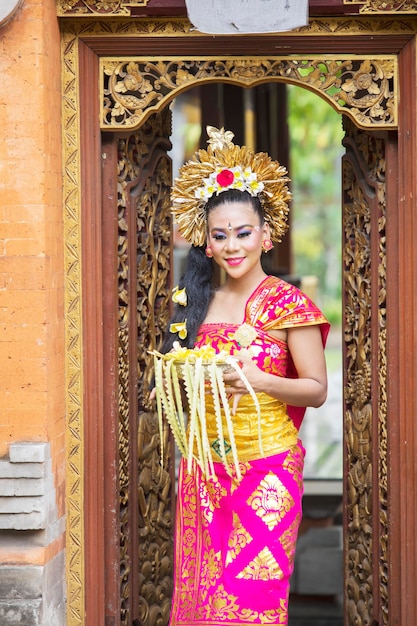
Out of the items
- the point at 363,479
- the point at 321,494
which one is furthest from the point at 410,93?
the point at 321,494

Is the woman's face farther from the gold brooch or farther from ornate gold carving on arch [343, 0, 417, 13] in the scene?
ornate gold carving on arch [343, 0, 417, 13]

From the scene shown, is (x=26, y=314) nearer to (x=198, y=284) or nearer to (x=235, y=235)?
(x=198, y=284)

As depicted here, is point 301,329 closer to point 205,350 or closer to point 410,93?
point 205,350

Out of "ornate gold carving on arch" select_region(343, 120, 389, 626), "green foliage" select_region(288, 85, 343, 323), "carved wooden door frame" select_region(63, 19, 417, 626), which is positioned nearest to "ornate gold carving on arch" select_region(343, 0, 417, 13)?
"carved wooden door frame" select_region(63, 19, 417, 626)

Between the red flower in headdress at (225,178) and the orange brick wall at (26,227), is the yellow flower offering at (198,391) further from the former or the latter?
the red flower in headdress at (225,178)

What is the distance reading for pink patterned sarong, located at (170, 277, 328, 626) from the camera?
4.44m

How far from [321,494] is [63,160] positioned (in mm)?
4277

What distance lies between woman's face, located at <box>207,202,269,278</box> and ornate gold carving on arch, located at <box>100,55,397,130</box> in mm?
635

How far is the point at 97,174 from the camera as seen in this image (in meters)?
4.93

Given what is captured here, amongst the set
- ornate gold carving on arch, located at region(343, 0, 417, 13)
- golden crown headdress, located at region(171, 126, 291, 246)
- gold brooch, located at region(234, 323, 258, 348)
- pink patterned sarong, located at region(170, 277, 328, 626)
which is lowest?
pink patterned sarong, located at region(170, 277, 328, 626)

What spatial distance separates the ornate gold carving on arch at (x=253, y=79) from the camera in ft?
15.8

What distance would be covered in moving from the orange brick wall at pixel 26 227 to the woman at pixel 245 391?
0.55m

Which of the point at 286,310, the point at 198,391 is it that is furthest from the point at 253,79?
the point at 198,391

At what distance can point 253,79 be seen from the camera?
485cm
